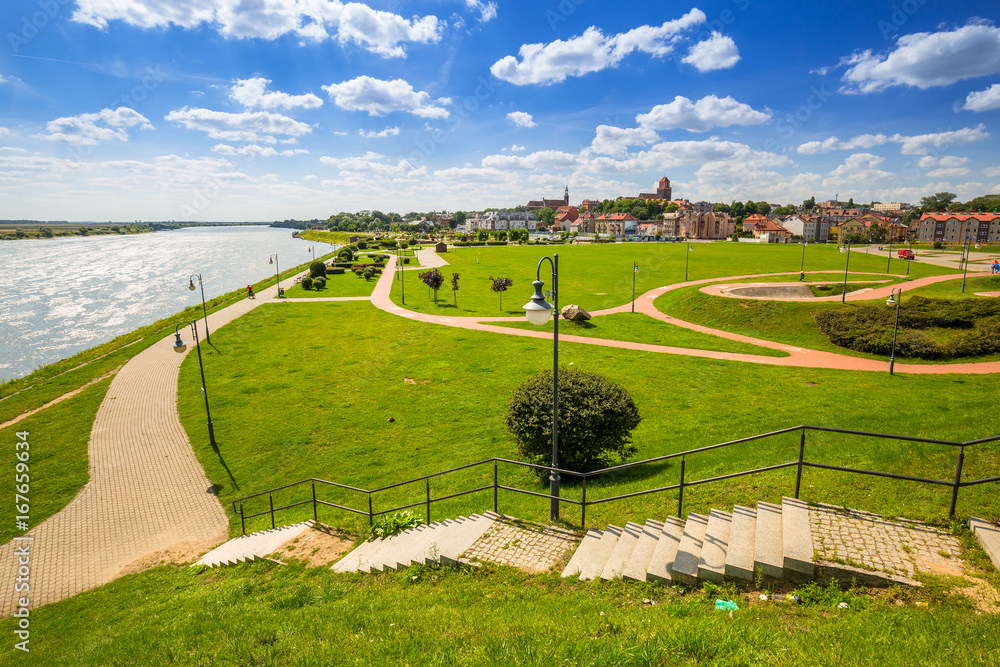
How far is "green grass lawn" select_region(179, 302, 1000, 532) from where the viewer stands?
9398 mm

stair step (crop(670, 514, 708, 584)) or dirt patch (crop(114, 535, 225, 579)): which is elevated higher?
stair step (crop(670, 514, 708, 584))

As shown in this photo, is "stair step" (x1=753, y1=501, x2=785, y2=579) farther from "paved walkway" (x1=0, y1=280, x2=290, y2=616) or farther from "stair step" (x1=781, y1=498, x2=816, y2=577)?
"paved walkway" (x1=0, y1=280, x2=290, y2=616)

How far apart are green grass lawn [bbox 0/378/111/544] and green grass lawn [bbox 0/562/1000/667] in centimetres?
817

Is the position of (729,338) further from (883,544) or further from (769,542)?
(769,542)

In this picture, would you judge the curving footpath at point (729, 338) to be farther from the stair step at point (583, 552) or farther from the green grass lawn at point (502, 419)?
the stair step at point (583, 552)

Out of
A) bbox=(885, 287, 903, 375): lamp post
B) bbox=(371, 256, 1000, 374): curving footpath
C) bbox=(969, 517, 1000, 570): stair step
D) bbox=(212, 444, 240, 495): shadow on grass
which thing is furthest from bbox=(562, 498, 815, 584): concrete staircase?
bbox=(371, 256, 1000, 374): curving footpath

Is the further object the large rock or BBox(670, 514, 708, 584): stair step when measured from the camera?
the large rock

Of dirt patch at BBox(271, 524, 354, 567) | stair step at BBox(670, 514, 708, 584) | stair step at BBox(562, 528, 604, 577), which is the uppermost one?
stair step at BBox(670, 514, 708, 584)

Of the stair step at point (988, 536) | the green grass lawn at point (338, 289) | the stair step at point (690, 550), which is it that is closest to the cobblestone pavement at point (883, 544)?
the stair step at point (988, 536)

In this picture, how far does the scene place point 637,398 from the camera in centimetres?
1911

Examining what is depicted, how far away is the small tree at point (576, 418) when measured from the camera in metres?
12.2

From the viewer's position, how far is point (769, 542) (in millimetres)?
6117

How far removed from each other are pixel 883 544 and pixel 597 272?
5505cm

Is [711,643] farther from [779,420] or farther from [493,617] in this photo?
[779,420]
